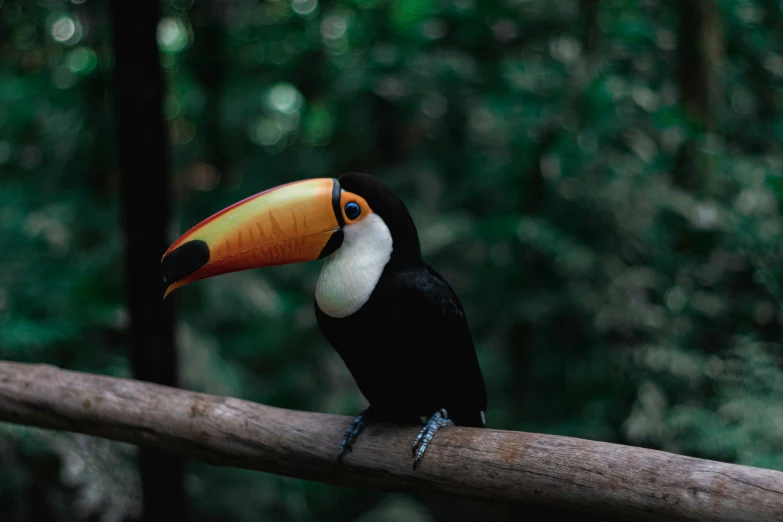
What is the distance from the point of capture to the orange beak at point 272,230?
1.85m

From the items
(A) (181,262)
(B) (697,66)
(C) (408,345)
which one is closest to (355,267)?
(C) (408,345)

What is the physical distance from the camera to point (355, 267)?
1.88 metres

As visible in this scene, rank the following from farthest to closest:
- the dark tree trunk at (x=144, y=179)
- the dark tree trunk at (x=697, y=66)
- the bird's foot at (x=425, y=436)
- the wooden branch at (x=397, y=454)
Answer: the dark tree trunk at (x=697, y=66) < the dark tree trunk at (x=144, y=179) < the bird's foot at (x=425, y=436) < the wooden branch at (x=397, y=454)

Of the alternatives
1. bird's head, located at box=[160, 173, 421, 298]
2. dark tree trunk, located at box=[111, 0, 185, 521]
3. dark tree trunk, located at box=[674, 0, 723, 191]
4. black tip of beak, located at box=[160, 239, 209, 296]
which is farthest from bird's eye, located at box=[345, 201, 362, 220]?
dark tree trunk, located at box=[674, 0, 723, 191]

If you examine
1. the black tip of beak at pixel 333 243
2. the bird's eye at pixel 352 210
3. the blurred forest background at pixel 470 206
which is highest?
the bird's eye at pixel 352 210

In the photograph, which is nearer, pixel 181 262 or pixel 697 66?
pixel 181 262

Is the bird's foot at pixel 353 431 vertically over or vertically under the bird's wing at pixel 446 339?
A: under

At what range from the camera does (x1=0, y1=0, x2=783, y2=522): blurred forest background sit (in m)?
3.50

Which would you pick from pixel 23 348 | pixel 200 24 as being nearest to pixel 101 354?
pixel 23 348

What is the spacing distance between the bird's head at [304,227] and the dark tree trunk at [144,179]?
870 mm

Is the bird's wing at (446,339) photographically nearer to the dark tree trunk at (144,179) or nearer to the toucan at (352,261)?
the toucan at (352,261)

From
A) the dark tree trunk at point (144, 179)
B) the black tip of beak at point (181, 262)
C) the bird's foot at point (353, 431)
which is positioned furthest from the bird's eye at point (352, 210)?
the dark tree trunk at point (144, 179)

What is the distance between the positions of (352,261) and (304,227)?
0.16 meters

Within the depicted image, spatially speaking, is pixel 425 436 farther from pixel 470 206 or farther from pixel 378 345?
pixel 470 206
